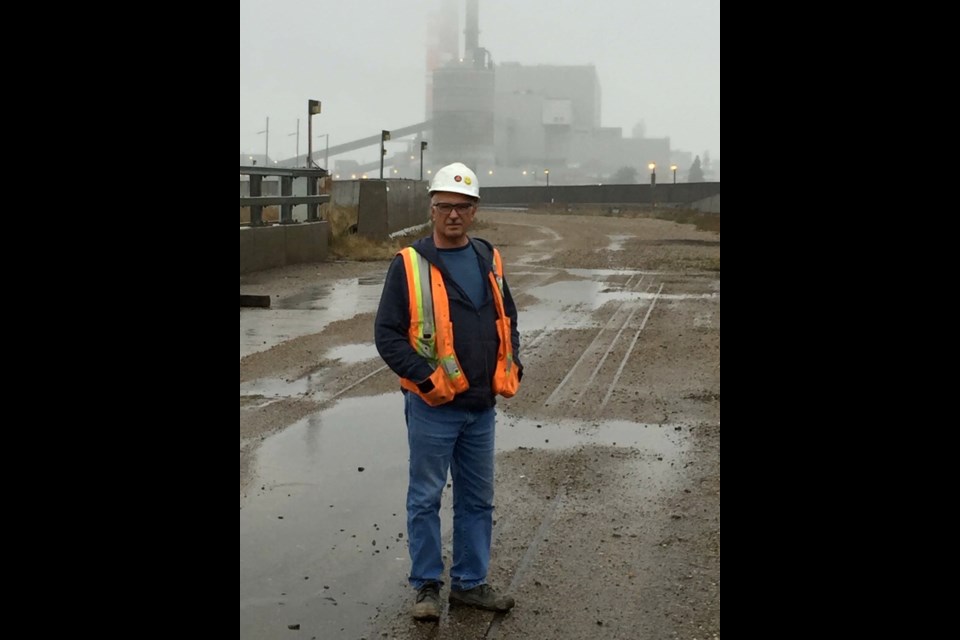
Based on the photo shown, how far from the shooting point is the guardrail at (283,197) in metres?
21.1

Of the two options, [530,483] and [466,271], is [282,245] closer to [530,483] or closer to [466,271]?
[530,483]

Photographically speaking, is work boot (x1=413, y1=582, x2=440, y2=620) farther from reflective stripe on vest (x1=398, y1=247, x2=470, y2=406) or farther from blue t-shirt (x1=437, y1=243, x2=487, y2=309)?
blue t-shirt (x1=437, y1=243, x2=487, y2=309)

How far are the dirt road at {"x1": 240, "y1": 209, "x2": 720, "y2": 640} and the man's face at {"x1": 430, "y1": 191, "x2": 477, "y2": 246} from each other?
1.65 metres

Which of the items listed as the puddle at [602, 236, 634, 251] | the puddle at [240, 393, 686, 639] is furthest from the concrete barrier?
the puddle at [240, 393, 686, 639]

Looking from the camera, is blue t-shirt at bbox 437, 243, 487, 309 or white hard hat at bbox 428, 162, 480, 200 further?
blue t-shirt at bbox 437, 243, 487, 309

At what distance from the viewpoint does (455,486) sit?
18.3 ft

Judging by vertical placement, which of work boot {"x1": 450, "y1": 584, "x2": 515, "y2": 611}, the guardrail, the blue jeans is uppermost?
the guardrail

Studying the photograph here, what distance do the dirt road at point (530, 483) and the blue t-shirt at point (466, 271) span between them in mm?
1398

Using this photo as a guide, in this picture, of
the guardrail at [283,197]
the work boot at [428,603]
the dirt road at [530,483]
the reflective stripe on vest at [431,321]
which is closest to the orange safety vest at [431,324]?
the reflective stripe on vest at [431,321]

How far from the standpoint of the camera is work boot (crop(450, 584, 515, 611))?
5375 millimetres
